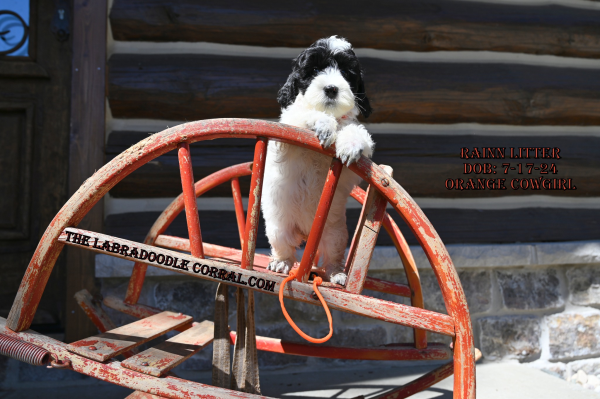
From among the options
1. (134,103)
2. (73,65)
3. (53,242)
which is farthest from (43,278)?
(73,65)

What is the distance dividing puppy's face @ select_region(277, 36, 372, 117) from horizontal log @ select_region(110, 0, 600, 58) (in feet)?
3.62

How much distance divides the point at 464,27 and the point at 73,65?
2.42 metres

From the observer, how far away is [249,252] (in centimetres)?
120

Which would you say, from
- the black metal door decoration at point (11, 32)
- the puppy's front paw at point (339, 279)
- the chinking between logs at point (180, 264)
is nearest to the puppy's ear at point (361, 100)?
the puppy's front paw at point (339, 279)

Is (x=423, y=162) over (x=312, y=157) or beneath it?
over

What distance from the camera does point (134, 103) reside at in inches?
93.7

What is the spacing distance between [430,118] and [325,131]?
5.50ft

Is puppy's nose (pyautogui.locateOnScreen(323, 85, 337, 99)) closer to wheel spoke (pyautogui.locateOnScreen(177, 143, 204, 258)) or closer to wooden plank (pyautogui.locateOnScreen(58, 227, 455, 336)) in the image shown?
wheel spoke (pyautogui.locateOnScreen(177, 143, 204, 258))

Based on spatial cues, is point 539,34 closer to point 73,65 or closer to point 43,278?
point 73,65

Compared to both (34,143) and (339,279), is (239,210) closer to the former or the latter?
(339,279)

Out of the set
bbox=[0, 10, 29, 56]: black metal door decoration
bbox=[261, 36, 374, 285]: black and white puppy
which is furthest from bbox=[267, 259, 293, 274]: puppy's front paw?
bbox=[0, 10, 29, 56]: black metal door decoration

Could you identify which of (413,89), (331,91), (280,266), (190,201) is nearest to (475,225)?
(413,89)

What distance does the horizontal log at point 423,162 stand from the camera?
2404 millimetres

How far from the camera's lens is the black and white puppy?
1.33 m
